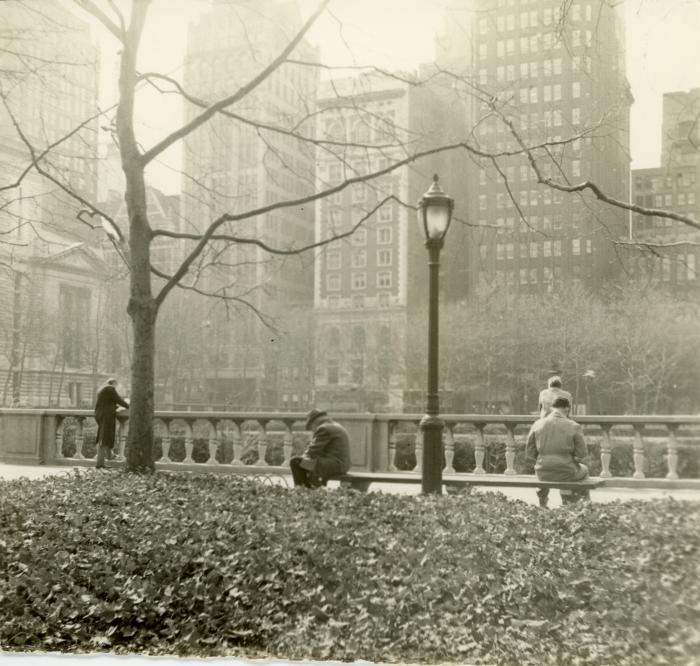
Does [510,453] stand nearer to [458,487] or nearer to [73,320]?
Answer: [458,487]

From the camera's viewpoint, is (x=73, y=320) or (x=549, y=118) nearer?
(x=549, y=118)

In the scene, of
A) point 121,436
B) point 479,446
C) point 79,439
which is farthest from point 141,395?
point 79,439

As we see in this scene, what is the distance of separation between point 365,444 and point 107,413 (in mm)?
4239

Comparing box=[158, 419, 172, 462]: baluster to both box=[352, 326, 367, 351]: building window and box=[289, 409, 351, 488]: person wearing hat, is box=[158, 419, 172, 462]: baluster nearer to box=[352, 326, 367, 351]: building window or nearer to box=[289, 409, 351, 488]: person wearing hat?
box=[289, 409, 351, 488]: person wearing hat

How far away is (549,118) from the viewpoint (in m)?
7.79

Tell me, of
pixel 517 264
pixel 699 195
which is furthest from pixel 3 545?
pixel 517 264

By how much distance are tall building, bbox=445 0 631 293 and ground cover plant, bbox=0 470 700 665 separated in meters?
3.35

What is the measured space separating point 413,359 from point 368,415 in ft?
76.3

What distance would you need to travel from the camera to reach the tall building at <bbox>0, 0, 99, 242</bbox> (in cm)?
802

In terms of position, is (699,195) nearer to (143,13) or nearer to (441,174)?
(441,174)

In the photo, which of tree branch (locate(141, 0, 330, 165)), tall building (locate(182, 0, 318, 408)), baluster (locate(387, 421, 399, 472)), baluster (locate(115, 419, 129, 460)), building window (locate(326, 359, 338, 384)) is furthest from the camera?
building window (locate(326, 359, 338, 384))

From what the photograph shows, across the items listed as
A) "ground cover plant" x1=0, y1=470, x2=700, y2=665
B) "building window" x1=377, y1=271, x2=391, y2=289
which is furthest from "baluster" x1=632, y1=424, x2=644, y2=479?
"building window" x1=377, y1=271, x2=391, y2=289

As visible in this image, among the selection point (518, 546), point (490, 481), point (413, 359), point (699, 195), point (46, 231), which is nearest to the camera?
point (518, 546)

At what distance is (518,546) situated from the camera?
5062 millimetres
